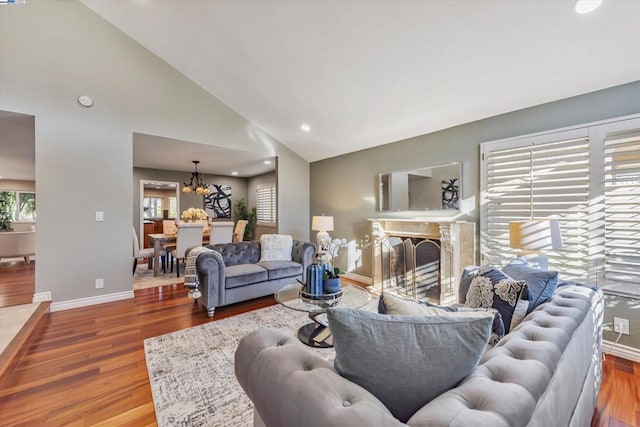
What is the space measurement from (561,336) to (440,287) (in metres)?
2.63

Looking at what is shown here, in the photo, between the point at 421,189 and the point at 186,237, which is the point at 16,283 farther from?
the point at 421,189

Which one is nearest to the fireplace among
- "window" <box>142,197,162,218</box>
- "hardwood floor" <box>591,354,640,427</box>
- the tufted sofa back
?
"hardwood floor" <box>591,354,640,427</box>

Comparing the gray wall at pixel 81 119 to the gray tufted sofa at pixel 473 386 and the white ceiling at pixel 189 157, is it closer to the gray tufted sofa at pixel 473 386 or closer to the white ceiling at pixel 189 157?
the white ceiling at pixel 189 157

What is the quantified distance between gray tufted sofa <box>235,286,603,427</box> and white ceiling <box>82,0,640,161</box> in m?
2.22

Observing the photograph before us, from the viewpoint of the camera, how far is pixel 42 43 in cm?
327

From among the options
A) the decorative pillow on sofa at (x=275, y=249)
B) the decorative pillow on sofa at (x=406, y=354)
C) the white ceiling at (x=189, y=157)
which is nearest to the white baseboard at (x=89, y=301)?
the decorative pillow on sofa at (x=275, y=249)

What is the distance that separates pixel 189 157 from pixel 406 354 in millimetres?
5720

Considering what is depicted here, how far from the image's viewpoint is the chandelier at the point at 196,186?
6.10 meters

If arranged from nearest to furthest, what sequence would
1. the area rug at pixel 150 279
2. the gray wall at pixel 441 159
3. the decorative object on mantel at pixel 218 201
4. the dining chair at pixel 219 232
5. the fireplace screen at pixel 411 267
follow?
the gray wall at pixel 441 159
the fireplace screen at pixel 411 267
the area rug at pixel 150 279
the dining chair at pixel 219 232
the decorative object on mantel at pixel 218 201

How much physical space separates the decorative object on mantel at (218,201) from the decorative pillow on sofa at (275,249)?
160 inches

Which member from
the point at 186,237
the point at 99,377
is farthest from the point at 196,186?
the point at 99,377

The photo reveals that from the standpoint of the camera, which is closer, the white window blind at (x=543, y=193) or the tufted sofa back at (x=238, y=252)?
the white window blind at (x=543, y=193)

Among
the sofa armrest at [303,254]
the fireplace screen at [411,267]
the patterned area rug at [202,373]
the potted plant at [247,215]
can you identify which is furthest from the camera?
the potted plant at [247,215]

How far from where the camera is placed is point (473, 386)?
0.75 m
